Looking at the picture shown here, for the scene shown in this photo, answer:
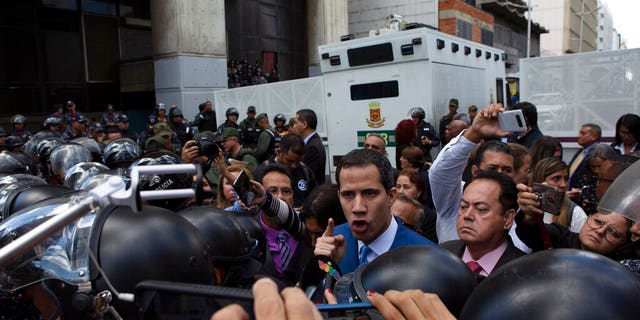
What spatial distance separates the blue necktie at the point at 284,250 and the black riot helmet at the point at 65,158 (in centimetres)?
227

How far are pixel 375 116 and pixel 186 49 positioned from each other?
28.6 feet

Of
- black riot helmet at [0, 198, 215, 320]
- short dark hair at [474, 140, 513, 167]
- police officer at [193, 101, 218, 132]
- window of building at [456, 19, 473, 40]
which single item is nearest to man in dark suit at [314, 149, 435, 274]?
black riot helmet at [0, 198, 215, 320]

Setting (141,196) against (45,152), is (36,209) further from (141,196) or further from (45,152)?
(45,152)

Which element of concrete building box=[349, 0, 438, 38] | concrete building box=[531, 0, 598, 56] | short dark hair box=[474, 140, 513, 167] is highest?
concrete building box=[531, 0, 598, 56]

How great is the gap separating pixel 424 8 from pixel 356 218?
26532mm

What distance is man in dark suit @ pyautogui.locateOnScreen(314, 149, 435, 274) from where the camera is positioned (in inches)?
102

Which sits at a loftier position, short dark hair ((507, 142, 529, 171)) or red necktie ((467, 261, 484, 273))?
short dark hair ((507, 142, 529, 171))

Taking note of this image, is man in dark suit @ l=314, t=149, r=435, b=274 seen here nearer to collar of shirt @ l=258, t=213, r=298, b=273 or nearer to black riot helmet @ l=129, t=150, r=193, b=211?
collar of shirt @ l=258, t=213, r=298, b=273

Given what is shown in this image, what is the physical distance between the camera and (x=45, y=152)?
6184mm

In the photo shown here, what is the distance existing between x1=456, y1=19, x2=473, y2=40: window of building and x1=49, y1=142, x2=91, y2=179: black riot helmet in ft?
85.5

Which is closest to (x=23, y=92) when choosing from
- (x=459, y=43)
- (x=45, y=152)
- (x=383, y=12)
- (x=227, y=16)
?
(x=227, y=16)

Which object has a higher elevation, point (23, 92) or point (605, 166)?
point (23, 92)

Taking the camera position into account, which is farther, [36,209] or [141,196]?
[36,209]

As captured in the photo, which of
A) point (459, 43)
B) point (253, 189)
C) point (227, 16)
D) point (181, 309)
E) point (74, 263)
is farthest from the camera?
point (227, 16)
